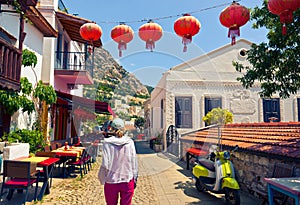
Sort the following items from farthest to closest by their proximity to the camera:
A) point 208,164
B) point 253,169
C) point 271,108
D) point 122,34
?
1. point 271,108
2. point 208,164
3. point 253,169
4. point 122,34

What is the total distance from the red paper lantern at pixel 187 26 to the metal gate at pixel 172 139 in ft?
30.6

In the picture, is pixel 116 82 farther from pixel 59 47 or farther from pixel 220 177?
pixel 220 177

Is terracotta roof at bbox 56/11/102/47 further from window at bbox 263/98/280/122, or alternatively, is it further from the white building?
window at bbox 263/98/280/122

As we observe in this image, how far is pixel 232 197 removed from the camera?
16.3 ft

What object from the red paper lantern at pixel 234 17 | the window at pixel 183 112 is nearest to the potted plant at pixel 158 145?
the window at pixel 183 112

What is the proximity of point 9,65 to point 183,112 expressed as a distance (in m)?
11.3

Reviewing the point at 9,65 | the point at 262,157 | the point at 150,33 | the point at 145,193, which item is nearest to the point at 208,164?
the point at 262,157

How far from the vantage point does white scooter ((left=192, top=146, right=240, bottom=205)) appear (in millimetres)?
4961

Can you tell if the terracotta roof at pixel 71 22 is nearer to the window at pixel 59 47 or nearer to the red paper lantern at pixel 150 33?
the window at pixel 59 47

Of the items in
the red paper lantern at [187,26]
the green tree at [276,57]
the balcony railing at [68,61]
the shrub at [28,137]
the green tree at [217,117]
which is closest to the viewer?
the red paper lantern at [187,26]

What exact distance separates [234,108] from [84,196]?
13153 mm

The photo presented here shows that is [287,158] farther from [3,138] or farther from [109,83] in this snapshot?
[109,83]

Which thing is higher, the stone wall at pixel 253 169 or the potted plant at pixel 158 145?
the stone wall at pixel 253 169

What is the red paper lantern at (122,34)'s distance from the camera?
16.9ft
